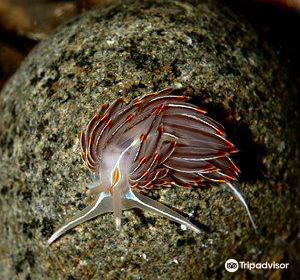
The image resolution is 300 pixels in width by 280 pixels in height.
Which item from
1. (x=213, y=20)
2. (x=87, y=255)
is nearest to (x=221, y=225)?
(x=87, y=255)

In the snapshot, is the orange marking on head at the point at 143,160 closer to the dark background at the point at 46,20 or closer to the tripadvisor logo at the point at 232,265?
the tripadvisor logo at the point at 232,265

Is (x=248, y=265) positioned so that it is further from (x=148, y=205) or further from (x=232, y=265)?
(x=148, y=205)

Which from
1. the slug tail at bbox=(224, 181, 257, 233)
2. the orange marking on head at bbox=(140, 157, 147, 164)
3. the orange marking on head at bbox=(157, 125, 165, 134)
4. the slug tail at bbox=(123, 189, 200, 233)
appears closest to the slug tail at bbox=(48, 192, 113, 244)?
the slug tail at bbox=(123, 189, 200, 233)

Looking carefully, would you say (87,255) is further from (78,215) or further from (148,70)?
(148,70)

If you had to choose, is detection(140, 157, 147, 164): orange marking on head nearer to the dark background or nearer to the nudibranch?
the nudibranch

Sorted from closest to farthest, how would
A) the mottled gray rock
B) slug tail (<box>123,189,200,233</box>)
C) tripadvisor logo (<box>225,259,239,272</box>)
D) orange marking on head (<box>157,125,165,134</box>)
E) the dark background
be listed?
1. orange marking on head (<box>157,125,165,134</box>)
2. slug tail (<box>123,189,200,233</box>)
3. the mottled gray rock
4. tripadvisor logo (<box>225,259,239,272</box>)
5. the dark background
